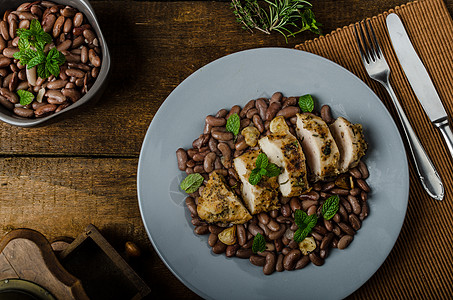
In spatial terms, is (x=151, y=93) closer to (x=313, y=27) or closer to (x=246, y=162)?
(x=246, y=162)

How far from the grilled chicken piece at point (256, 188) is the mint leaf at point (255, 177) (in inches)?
2.0

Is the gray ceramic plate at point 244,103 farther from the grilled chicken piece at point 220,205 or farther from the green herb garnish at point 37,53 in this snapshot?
the green herb garnish at point 37,53

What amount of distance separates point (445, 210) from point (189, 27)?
210 centimetres

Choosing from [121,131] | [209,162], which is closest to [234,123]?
[209,162]

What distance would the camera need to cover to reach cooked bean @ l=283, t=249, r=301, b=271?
2.15m

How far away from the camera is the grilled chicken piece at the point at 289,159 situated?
2078 mm

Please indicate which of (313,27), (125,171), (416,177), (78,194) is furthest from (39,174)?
(416,177)

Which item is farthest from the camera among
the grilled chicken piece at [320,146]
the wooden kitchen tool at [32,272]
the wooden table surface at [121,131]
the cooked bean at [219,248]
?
the wooden table surface at [121,131]

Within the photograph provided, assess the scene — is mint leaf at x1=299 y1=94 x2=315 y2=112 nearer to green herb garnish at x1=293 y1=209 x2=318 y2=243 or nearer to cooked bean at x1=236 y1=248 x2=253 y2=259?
green herb garnish at x1=293 y1=209 x2=318 y2=243

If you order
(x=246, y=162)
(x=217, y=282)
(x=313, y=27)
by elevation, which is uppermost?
(x=313, y=27)

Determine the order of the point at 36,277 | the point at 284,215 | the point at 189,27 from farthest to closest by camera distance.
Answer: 1. the point at 189,27
2. the point at 284,215
3. the point at 36,277

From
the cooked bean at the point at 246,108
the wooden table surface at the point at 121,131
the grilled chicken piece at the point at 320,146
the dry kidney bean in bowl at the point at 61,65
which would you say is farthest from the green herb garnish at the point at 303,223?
the dry kidney bean in bowl at the point at 61,65

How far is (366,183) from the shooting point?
87.7 inches

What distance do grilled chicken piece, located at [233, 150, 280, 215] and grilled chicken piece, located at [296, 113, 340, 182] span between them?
265 mm
